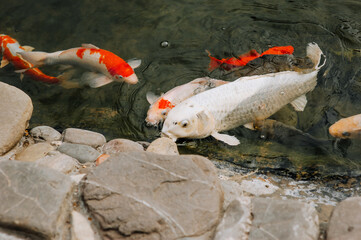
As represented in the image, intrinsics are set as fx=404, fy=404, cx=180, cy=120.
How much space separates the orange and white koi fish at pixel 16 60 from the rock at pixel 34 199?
297 cm

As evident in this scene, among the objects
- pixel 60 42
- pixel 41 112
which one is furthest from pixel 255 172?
pixel 60 42

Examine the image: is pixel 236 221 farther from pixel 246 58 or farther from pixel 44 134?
pixel 246 58

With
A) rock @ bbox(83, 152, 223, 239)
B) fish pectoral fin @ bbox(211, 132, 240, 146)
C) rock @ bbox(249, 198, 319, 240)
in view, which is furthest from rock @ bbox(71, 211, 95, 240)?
fish pectoral fin @ bbox(211, 132, 240, 146)

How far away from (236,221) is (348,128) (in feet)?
A: 8.03

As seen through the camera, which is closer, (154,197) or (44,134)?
(154,197)

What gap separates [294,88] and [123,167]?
9.43ft

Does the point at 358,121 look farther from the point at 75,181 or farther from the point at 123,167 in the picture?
the point at 75,181

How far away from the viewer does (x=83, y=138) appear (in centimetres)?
500

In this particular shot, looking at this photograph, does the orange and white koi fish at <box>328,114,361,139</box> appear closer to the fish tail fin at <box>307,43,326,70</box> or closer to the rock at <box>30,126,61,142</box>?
the fish tail fin at <box>307,43,326,70</box>

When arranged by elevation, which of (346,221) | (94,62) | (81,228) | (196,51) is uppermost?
(346,221)

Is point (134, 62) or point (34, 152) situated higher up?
point (134, 62)

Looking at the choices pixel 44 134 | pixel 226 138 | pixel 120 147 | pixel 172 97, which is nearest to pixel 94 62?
pixel 172 97

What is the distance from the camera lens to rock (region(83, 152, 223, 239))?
136 inches

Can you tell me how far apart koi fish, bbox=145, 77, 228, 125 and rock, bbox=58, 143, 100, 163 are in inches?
42.5
